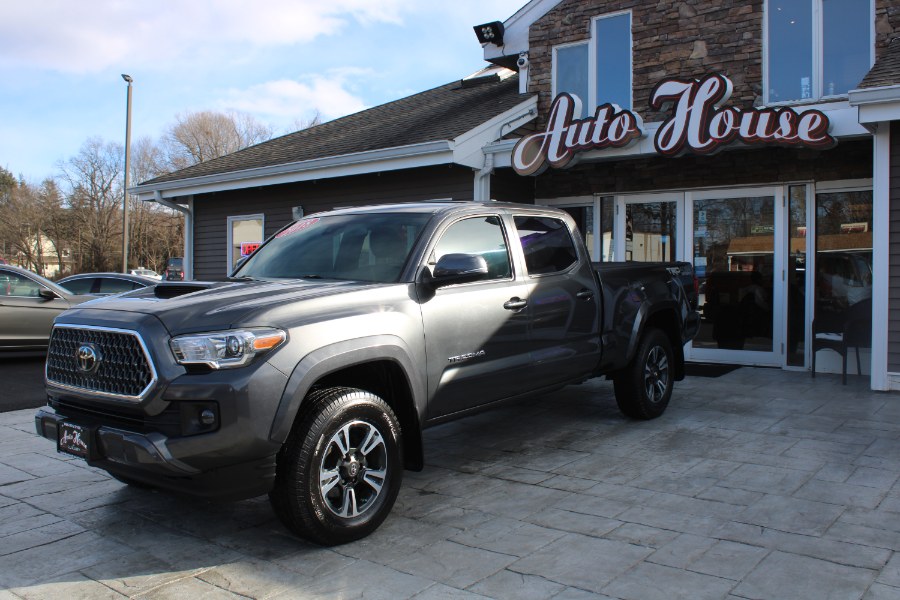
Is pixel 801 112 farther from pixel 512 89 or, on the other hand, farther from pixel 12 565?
pixel 12 565

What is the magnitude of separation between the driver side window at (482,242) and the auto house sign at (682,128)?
444 cm

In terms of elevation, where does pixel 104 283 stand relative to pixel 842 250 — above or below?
below

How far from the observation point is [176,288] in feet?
13.2

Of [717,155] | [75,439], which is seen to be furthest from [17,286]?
[717,155]

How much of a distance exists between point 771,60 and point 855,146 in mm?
1596

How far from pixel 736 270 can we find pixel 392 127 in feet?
20.3

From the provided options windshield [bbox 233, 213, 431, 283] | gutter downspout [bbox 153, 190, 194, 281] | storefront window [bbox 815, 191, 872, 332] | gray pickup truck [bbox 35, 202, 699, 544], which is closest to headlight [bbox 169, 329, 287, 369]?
gray pickup truck [bbox 35, 202, 699, 544]

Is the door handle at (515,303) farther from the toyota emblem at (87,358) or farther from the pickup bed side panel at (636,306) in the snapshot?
the toyota emblem at (87,358)

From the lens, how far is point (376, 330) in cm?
380

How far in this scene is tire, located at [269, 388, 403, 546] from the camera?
3453 millimetres

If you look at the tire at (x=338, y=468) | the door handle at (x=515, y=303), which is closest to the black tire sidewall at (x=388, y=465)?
the tire at (x=338, y=468)

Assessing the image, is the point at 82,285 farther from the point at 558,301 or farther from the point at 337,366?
the point at 337,366

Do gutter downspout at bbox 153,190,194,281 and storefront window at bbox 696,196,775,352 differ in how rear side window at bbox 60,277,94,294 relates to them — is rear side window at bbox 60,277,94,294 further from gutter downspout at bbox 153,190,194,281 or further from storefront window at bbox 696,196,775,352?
storefront window at bbox 696,196,775,352

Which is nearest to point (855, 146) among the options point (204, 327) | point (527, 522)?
point (527, 522)
